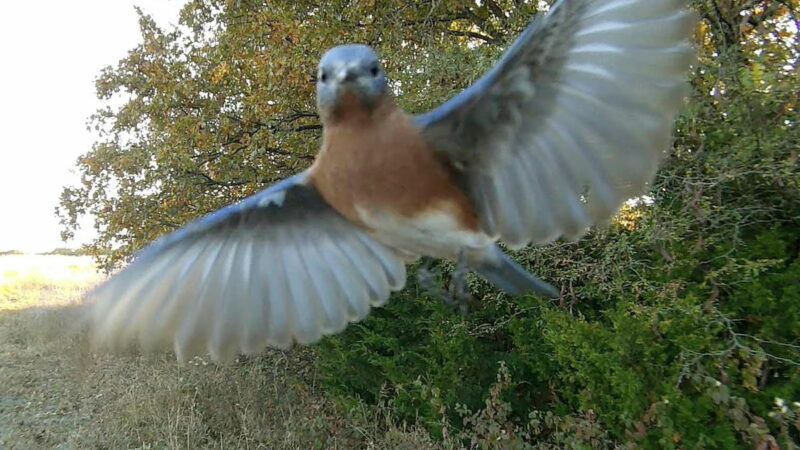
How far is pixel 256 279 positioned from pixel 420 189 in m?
0.60

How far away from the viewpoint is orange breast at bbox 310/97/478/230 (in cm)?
139

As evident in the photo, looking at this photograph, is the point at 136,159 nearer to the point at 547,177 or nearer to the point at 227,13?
the point at 227,13

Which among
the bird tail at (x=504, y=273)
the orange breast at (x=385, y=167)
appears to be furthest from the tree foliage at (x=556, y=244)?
the orange breast at (x=385, y=167)

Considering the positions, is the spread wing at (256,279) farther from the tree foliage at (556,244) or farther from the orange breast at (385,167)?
the tree foliage at (556,244)

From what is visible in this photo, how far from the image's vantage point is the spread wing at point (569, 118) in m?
1.10

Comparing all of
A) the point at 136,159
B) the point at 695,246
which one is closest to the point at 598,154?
Answer: the point at 695,246

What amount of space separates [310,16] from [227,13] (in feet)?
3.38

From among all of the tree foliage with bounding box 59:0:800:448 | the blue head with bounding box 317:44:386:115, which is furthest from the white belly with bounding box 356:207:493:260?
the tree foliage with bounding box 59:0:800:448

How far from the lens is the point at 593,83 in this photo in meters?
1.20

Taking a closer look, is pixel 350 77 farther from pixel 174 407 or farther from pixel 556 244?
pixel 174 407

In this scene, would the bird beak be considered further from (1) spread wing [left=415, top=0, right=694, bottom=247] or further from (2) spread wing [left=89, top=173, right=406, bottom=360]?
(2) spread wing [left=89, top=173, right=406, bottom=360]

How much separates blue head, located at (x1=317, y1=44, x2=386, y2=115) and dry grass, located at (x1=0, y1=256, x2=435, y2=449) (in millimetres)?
3161

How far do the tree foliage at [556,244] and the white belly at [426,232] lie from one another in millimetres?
1292

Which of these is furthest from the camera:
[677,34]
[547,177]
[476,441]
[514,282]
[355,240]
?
[476,441]
